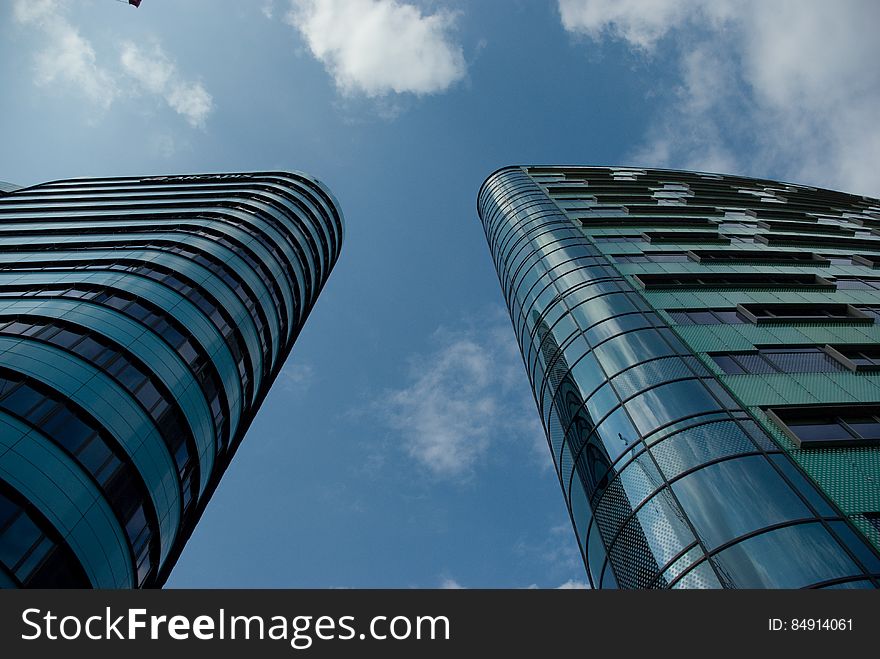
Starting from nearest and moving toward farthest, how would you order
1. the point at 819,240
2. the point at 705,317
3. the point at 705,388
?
the point at 705,388 < the point at 705,317 < the point at 819,240

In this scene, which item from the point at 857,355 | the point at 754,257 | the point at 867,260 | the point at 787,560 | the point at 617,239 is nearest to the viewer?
the point at 787,560

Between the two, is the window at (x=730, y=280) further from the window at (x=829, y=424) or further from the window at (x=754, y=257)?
the window at (x=829, y=424)

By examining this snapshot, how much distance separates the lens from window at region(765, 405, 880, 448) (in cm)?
1266

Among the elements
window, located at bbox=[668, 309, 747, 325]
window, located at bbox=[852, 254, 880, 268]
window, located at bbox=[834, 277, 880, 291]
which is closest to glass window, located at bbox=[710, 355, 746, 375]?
window, located at bbox=[668, 309, 747, 325]

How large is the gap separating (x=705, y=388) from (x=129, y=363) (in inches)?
903

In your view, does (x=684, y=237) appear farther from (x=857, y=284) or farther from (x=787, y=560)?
(x=787, y=560)

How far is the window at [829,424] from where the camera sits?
12664 mm

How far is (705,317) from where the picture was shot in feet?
62.1

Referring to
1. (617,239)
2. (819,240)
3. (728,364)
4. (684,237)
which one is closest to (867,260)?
(819,240)

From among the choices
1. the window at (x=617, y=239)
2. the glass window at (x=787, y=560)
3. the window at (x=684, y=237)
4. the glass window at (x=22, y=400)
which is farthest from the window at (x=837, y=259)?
the glass window at (x=22, y=400)

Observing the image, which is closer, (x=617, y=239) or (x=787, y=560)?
(x=787, y=560)

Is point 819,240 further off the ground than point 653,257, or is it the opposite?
point 819,240
